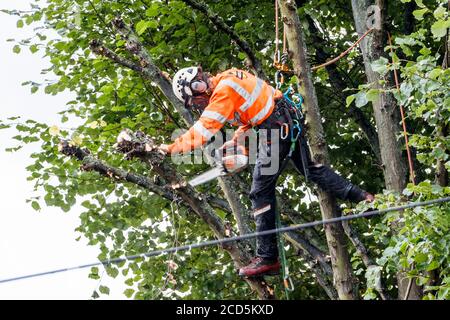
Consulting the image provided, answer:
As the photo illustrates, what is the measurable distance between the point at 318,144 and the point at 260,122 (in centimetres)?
49

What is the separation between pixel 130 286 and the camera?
395 inches

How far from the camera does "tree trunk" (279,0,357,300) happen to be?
686cm

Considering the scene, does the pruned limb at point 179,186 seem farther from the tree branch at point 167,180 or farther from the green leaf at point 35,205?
the green leaf at point 35,205

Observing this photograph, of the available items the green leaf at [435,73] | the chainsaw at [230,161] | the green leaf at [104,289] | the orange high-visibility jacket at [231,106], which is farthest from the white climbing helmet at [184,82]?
the green leaf at [104,289]

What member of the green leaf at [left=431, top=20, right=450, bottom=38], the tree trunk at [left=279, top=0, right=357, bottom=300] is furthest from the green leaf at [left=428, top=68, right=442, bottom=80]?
the tree trunk at [left=279, top=0, right=357, bottom=300]

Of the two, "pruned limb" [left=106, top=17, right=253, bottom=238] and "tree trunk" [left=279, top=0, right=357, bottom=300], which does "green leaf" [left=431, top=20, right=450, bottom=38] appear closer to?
"tree trunk" [left=279, top=0, right=357, bottom=300]

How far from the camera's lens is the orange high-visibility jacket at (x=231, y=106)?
631 centimetres

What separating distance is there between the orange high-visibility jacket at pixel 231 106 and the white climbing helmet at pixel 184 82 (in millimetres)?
174

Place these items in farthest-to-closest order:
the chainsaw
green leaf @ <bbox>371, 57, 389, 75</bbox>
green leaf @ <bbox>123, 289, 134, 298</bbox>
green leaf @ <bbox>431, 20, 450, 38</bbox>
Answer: green leaf @ <bbox>123, 289, 134, 298</bbox>
the chainsaw
green leaf @ <bbox>371, 57, 389, 75</bbox>
green leaf @ <bbox>431, 20, 450, 38</bbox>

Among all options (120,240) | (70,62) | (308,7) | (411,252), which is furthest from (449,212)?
(70,62)

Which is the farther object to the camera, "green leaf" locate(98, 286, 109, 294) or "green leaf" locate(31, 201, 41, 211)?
"green leaf" locate(31, 201, 41, 211)

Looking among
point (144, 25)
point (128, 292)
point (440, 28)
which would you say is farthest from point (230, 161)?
point (128, 292)

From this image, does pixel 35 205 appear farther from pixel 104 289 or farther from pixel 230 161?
pixel 230 161

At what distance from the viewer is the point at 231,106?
6.52m
